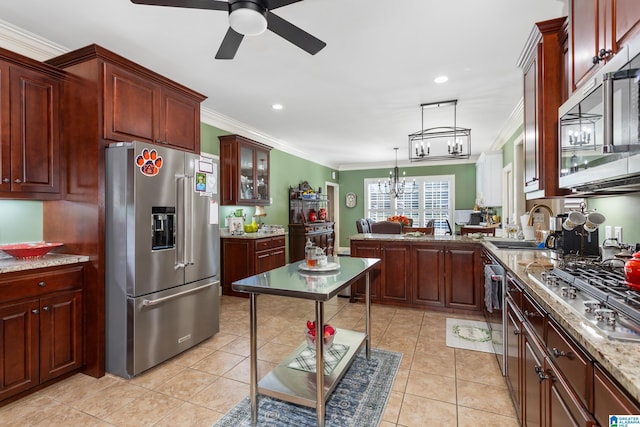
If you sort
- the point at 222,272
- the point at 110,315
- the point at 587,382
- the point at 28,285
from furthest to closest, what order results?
the point at 222,272 < the point at 110,315 < the point at 28,285 < the point at 587,382

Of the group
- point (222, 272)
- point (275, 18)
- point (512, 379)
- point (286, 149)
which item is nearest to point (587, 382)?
point (512, 379)

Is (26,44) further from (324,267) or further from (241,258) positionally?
(241,258)

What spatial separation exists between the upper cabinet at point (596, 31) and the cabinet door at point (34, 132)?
3.46 metres

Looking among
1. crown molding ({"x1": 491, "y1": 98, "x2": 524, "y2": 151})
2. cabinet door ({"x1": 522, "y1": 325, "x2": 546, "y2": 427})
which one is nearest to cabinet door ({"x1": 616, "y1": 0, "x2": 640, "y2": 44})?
cabinet door ({"x1": 522, "y1": 325, "x2": 546, "y2": 427})

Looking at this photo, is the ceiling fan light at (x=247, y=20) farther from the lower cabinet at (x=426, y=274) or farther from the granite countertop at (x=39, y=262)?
the lower cabinet at (x=426, y=274)

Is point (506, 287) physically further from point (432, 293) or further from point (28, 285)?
point (28, 285)

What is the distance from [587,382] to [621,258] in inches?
43.3

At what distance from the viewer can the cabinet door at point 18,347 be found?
197 cm

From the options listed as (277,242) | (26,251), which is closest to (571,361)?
(26,251)

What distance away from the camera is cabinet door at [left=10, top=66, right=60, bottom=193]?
2.25m

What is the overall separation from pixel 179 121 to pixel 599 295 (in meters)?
3.26

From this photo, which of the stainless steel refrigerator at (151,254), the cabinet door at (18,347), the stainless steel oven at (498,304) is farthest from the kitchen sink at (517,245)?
the cabinet door at (18,347)

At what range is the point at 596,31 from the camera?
1477mm

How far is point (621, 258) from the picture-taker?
1.62 metres
